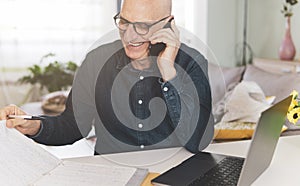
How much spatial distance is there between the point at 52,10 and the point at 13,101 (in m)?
0.93

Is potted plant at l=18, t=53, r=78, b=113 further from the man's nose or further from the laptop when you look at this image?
the laptop

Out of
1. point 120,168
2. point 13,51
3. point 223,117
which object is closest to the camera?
point 120,168

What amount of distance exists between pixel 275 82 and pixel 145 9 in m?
1.45

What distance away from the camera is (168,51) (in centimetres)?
131

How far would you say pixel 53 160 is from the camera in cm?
120

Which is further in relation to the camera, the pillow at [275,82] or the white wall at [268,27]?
the white wall at [268,27]

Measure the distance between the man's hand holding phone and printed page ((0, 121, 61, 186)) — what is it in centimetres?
39

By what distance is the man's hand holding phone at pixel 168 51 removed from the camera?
1284mm

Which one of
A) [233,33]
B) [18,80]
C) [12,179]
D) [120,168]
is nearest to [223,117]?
[120,168]

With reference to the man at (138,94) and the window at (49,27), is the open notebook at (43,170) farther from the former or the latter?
the window at (49,27)

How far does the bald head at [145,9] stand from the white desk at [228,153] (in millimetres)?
398

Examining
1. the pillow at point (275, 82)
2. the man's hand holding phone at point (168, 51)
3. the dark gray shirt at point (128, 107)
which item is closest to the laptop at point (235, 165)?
the dark gray shirt at point (128, 107)

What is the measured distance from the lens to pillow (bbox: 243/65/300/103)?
2.38 m

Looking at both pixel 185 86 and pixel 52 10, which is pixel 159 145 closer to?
pixel 185 86
